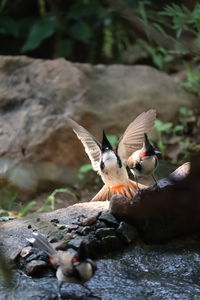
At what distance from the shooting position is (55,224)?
3.94 metres

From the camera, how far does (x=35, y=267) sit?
11.2 feet

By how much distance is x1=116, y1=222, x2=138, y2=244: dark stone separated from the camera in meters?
3.73

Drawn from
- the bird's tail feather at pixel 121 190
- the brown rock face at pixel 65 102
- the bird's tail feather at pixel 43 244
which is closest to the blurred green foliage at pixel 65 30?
the brown rock face at pixel 65 102

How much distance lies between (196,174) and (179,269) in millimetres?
2525

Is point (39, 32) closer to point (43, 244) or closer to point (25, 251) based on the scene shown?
point (25, 251)

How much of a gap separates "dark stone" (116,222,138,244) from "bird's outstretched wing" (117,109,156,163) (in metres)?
0.75

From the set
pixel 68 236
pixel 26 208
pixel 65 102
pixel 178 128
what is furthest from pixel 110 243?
pixel 178 128

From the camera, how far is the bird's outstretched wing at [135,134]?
14.1 ft

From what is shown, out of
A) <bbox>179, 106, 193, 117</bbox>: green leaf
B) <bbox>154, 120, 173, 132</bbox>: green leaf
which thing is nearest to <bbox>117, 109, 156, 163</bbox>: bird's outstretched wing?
<bbox>154, 120, 173, 132</bbox>: green leaf

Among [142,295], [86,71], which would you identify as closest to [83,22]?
[86,71]

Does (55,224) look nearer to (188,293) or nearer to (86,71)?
(188,293)

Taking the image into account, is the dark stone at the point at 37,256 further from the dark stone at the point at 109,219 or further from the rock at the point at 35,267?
the dark stone at the point at 109,219

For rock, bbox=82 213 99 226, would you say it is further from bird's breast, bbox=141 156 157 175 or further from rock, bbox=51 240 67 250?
bird's breast, bbox=141 156 157 175

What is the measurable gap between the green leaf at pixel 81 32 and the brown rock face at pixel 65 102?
1.58m
